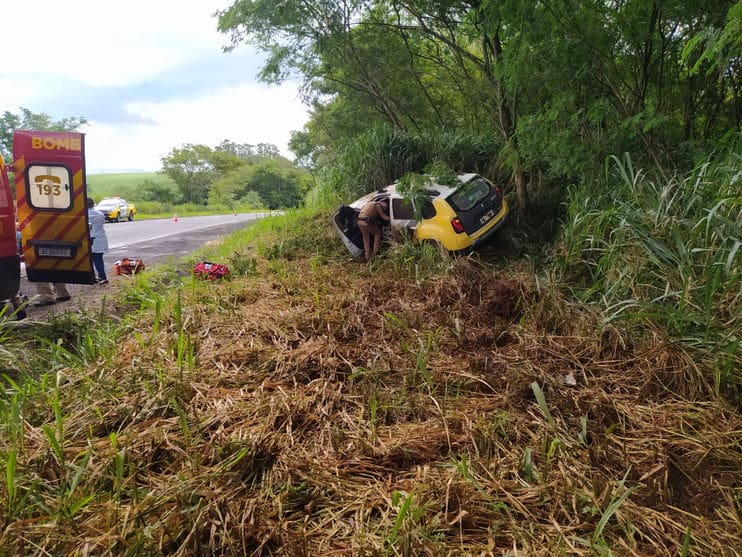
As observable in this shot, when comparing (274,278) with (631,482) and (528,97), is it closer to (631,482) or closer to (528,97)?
(631,482)

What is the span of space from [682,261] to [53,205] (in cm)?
553

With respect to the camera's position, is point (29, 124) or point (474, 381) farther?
point (29, 124)

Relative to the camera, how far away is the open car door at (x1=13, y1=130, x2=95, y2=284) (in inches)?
144

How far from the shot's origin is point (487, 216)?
5.52m

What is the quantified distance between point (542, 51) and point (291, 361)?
4.07m

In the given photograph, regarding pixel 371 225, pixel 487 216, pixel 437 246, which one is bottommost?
pixel 437 246

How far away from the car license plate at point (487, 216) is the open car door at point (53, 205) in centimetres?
492

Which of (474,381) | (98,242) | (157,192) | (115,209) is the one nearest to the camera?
(474,381)

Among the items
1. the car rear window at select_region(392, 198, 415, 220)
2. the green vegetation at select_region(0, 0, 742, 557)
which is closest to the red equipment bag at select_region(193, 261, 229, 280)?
the green vegetation at select_region(0, 0, 742, 557)

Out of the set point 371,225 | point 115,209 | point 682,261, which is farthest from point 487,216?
point 115,209

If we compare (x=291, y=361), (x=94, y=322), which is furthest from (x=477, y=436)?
(x=94, y=322)

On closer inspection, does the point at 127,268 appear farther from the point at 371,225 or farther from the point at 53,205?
the point at 371,225

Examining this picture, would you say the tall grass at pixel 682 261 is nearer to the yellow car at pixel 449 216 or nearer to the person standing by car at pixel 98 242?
the yellow car at pixel 449 216

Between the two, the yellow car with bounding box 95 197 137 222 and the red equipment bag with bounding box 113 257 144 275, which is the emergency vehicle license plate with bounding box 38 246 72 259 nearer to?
the red equipment bag with bounding box 113 257 144 275
